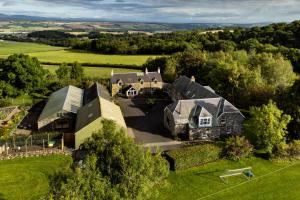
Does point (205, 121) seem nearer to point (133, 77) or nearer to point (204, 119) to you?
point (204, 119)

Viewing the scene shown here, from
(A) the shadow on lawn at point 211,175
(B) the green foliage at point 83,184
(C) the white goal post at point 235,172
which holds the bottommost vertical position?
(A) the shadow on lawn at point 211,175

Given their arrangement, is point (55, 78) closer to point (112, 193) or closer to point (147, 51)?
point (147, 51)

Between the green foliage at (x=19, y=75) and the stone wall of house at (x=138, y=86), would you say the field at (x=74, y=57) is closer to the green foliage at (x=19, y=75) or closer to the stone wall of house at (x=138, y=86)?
the stone wall of house at (x=138, y=86)

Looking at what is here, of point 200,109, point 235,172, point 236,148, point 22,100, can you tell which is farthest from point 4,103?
point 235,172

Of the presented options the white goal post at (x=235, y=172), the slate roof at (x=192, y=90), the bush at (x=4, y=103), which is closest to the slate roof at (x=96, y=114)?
the slate roof at (x=192, y=90)

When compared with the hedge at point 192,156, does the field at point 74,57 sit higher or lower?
higher

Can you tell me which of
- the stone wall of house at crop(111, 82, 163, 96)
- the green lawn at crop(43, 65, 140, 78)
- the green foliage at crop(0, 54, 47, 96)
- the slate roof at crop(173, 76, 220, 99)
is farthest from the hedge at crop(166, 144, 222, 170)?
the green lawn at crop(43, 65, 140, 78)

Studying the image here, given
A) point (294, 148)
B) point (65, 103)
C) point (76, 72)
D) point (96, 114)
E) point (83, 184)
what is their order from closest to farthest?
1. point (83, 184)
2. point (294, 148)
3. point (96, 114)
4. point (65, 103)
5. point (76, 72)
